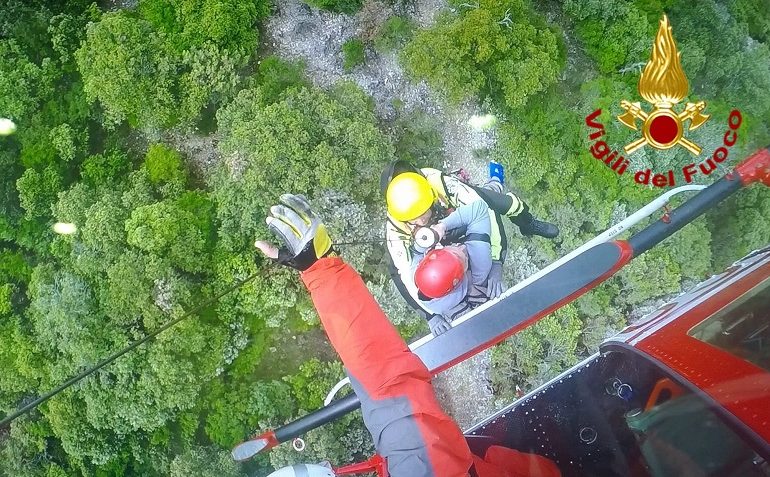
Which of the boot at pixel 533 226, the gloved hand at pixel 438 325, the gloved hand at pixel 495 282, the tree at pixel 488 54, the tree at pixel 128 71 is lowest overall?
the gloved hand at pixel 438 325

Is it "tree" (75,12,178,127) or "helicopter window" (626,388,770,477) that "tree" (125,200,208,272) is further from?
"helicopter window" (626,388,770,477)

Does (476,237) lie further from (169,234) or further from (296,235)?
(169,234)

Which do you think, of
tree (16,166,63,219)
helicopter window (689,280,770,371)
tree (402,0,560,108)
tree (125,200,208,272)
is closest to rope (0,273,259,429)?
tree (125,200,208,272)

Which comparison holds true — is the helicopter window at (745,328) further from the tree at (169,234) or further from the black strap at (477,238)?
the tree at (169,234)

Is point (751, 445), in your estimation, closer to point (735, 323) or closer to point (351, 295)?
point (735, 323)

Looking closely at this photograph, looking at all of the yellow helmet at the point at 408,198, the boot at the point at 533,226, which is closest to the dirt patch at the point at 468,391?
the boot at the point at 533,226

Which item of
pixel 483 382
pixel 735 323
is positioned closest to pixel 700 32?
Result: pixel 735 323

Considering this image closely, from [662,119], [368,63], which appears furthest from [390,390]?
[662,119]
